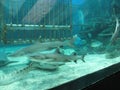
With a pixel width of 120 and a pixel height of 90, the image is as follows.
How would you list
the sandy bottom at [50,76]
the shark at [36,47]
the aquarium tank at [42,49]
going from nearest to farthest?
the sandy bottom at [50,76] → the aquarium tank at [42,49] → the shark at [36,47]

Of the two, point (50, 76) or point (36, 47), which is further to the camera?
point (36, 47)

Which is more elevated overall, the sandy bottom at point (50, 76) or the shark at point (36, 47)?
the shark at point (36, 47)

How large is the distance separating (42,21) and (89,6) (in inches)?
79.8

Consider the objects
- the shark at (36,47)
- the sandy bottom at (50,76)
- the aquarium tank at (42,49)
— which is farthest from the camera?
the shark at (36,47)

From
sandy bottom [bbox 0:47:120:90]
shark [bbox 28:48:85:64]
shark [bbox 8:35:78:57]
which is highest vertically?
shark [bbox 8:35:78:57]

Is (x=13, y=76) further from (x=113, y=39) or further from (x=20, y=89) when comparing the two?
(x=113, y=39)

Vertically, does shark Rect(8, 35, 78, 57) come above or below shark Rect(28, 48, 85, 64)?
above

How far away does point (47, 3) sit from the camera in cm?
304

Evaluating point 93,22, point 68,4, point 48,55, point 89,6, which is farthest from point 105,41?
point 48,55

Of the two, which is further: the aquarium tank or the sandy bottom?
the aquarium tank

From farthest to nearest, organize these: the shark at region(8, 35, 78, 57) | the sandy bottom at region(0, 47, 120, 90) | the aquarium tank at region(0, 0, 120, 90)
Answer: the shark at region(8, 35, 78, 57), the aquarium tank at region(0, 0, 120, 90), the sandy bottom at region(0, 47, 120, 90)

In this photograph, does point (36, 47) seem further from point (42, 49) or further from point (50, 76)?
point (50, 76)

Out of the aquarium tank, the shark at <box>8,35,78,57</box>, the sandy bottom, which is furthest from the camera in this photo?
the shark at <box>8,35,78,57</box>

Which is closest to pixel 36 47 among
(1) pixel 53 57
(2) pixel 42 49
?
(2) pixel 42 49
